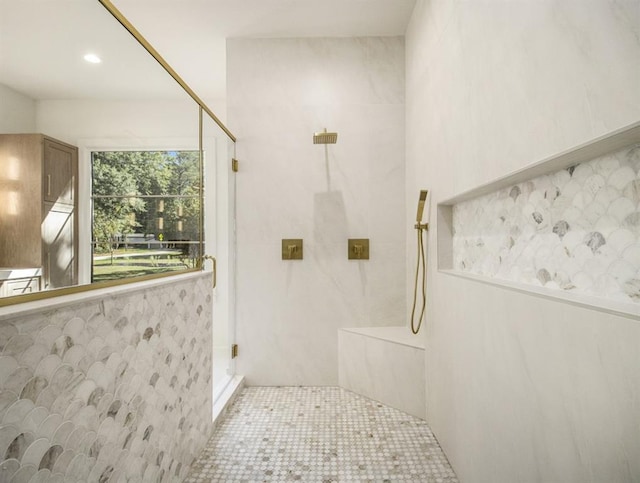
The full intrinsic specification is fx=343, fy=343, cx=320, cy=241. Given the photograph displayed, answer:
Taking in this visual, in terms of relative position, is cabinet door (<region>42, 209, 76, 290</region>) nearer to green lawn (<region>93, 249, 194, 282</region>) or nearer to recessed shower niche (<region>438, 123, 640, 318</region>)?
green lawn (<region>93, 249, 194, 282</region>)

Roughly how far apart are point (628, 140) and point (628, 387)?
1.54ft

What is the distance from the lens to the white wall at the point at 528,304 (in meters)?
0.66

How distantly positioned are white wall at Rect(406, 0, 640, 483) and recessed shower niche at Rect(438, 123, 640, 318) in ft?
0.17

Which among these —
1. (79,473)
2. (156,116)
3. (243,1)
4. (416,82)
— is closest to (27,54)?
(156,116)

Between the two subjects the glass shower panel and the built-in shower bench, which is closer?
the built-in shower bench

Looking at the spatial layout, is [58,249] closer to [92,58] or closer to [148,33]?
[92,58]

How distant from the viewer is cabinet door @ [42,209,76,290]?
861 millimetres

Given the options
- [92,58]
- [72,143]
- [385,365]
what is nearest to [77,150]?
[72,143]

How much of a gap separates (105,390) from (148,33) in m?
2.61

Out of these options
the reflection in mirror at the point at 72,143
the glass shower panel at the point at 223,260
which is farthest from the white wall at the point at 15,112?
the glass shower panel at the point at 223,260

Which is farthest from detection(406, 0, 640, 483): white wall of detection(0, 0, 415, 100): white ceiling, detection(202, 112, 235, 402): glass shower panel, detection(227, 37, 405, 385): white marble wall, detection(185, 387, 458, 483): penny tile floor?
detection(202, 112, 235, 402): glass shower panel

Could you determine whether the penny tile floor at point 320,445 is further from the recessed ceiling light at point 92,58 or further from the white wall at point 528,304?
the recessed ceiling light at point 92,58

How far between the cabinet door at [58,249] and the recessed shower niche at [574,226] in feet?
4.12

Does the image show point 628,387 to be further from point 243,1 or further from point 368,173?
point 243,1
